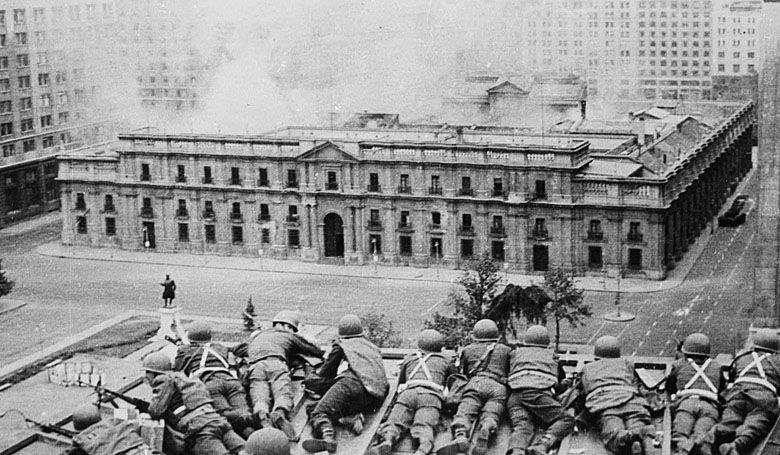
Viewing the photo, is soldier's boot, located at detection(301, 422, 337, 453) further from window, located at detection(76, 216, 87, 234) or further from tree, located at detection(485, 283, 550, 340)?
window, located at detection(76, 216, 87, 234)

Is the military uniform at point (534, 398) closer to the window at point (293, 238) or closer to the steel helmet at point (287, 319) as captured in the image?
the steel helmet at point (287, 319)

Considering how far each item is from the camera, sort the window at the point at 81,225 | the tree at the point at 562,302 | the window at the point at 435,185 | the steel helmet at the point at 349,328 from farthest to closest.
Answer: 1. the window at the point at 81,225
2. the window at the point at 435,185
3. the tree at the point at 562,302
4. the steel helmet at the point at 349,328

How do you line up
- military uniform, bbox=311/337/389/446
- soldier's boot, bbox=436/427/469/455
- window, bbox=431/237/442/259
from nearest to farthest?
soldier's boot, bbox=436/427/469/455 < military uniform, bbox=311/337/389/446 < window, bbox=431/237/442/259

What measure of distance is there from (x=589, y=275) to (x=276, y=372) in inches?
2471

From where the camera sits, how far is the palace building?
81438 mm

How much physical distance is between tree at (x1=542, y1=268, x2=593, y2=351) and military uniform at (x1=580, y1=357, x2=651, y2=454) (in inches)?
1738

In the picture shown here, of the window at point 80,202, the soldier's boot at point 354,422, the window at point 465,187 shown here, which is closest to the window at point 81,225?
the window at point 80,202

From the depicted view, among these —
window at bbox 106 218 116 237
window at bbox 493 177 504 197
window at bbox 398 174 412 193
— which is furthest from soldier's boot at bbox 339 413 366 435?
window at bbox 106 218 116 237

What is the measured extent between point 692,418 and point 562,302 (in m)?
47.7

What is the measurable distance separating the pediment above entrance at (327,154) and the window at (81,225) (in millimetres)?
18729

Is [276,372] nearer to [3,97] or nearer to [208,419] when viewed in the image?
[208,419]

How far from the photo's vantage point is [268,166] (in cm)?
9044

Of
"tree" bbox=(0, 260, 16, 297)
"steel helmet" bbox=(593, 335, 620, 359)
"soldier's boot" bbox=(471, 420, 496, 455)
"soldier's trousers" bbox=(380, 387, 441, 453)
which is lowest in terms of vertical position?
"tree" bbox=(0, 260, 16, 297)

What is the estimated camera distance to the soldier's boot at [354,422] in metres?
18.2
